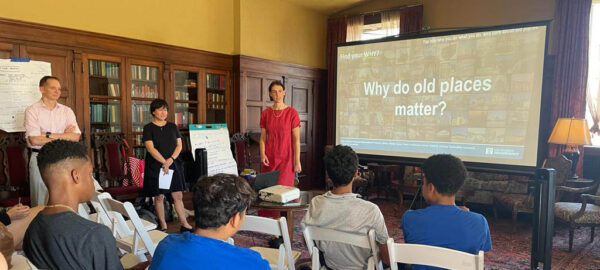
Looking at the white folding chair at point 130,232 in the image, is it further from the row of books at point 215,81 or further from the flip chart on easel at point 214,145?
the row of books at point 215,81

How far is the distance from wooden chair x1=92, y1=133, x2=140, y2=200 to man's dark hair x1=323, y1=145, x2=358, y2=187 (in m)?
3.13

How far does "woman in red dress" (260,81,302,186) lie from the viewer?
11.2 ft

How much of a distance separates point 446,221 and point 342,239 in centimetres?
47

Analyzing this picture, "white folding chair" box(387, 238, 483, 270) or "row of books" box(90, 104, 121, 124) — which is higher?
"row of books" box(90, 104, 121, 124)

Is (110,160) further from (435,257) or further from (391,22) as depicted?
(391,22)

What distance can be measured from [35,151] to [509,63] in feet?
14.3

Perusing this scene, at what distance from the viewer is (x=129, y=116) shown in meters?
4.56

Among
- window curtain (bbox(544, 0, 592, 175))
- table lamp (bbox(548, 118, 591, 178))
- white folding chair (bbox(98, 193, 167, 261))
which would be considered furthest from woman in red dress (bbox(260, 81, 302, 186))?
window curtain (bbox(544, 0, 592, 175))

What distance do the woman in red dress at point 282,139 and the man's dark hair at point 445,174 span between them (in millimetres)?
1733

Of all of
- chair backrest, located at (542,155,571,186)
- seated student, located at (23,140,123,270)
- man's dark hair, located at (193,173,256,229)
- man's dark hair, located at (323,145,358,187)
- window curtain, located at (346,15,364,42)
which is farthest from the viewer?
window curtain, located at (346,15,364,42)

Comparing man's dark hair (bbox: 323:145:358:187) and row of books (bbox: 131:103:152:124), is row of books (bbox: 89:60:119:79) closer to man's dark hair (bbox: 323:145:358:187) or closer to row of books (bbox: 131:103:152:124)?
row of books (bbox: 131:103:152:124)

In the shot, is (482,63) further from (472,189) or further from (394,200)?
(394,200)

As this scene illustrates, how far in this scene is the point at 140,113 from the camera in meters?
4.72

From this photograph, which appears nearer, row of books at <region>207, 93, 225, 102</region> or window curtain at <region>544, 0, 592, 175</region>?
window curtain at <region>544, 0, 592, 175</region>
